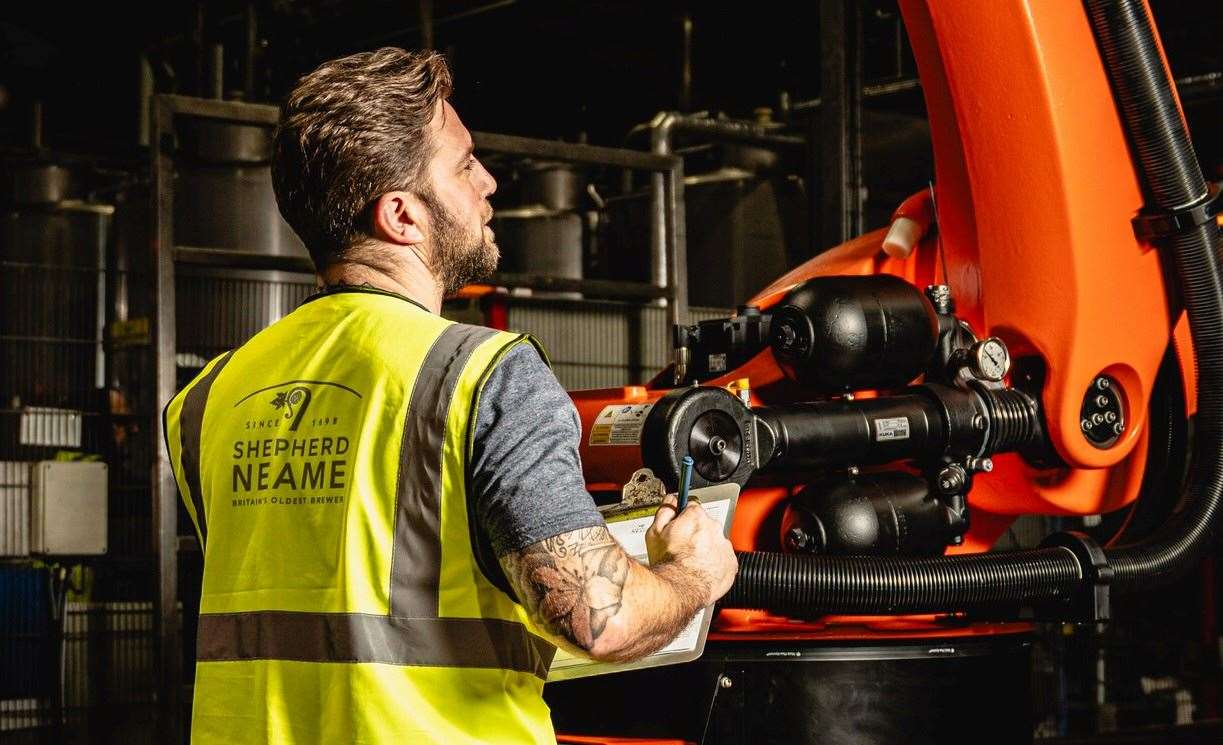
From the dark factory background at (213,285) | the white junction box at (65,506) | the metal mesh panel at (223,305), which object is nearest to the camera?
the dark factory background at (213,285)

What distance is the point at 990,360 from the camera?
2.92 m

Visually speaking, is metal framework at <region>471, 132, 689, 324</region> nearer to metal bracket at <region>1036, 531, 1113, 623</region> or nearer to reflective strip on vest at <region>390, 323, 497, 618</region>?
metal bracket at <region>1036, 531, 1113, 623</region>

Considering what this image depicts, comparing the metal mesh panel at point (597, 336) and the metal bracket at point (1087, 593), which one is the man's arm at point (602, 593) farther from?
the metal mesh panel at point (597, 336)

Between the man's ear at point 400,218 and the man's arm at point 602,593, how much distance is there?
0.51 m

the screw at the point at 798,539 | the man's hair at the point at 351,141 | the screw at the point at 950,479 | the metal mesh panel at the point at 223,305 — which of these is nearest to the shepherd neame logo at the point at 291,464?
the man's hair at the point at 351,141

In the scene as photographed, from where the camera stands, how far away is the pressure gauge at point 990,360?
291 centimetres

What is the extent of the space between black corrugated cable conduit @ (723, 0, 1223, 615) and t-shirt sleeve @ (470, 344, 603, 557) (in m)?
1.05

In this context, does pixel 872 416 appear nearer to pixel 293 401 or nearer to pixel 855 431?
pixel 855 431

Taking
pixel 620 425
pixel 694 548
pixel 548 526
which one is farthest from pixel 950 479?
pixel 548 526

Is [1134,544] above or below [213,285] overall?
below

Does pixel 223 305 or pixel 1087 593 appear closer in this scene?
pixel 1087 593

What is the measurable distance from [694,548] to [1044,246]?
1434 millimetres

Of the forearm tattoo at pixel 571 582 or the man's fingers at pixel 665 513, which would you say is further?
Answer: the man's fingers at pixel 665 513

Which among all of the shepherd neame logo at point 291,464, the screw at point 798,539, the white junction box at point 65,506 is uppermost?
the shepherd neame logo at point 291,464
